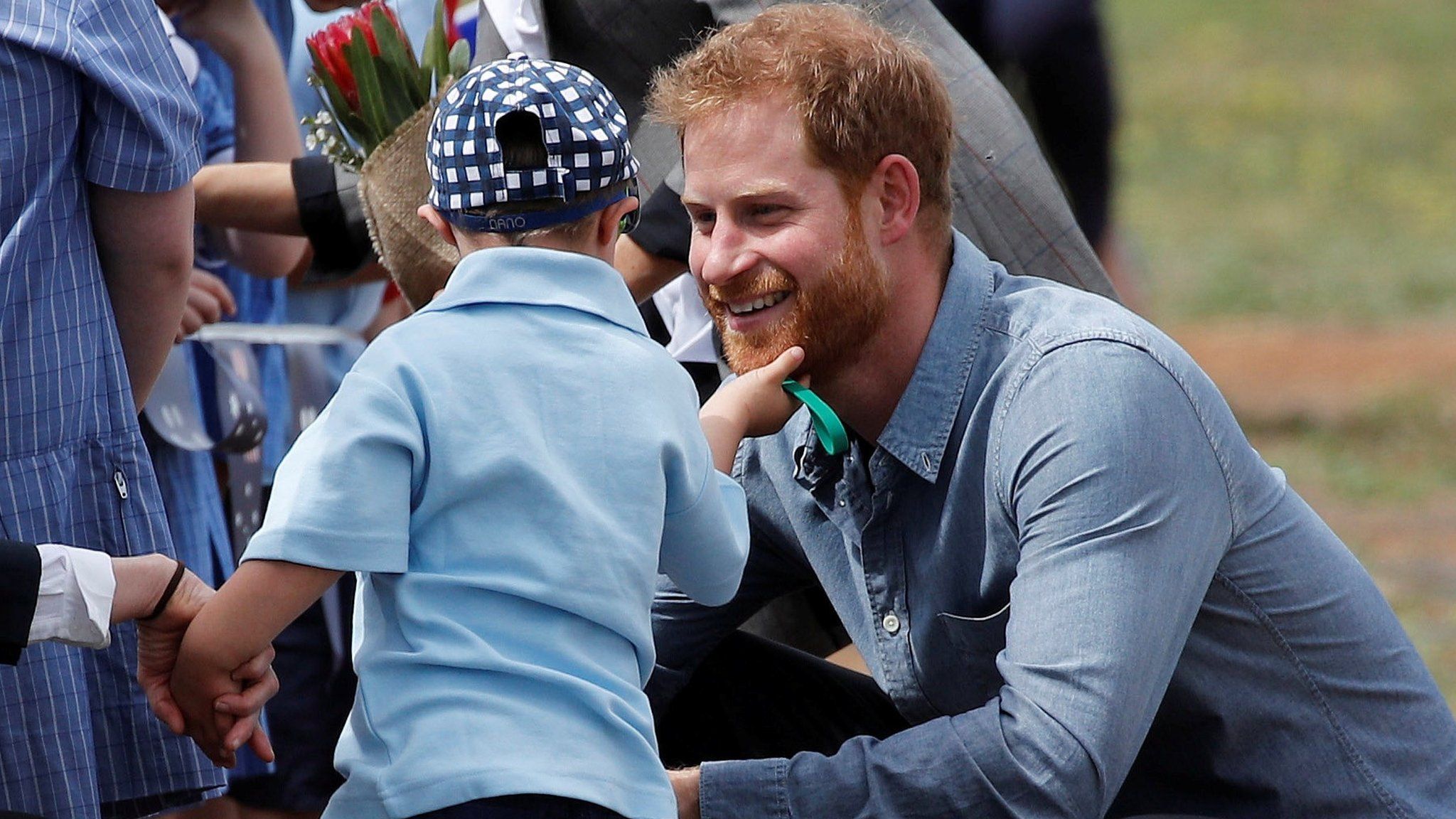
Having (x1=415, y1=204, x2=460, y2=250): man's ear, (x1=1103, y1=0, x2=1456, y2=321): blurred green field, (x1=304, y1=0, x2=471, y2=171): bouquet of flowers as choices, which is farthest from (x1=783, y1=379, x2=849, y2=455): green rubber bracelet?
(x1=1103, y1=0, x2=1456, y2=321): blurred green field

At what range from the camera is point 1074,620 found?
2230 millimetres

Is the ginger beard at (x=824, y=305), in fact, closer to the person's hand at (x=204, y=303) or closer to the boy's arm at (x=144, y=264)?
the boy's arm at (x=144, y=264)

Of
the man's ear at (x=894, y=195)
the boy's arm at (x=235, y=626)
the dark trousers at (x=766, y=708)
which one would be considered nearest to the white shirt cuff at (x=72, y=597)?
the boy's arm at (x=235, y=626)

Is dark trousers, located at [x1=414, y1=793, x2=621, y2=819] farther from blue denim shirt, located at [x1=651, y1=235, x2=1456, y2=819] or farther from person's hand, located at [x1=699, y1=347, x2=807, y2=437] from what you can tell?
person's hand, located at [x1=699, y1=347, x2=807, y2=437]

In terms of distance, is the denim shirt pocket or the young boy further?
the denim shirt pocket

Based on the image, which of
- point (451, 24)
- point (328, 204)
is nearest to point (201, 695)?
point (328, 204)

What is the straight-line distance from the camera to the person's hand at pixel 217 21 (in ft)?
11.4

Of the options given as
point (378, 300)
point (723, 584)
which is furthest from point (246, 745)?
point (723, 584)

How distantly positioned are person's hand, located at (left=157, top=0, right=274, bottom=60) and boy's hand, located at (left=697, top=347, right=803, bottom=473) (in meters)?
1.55

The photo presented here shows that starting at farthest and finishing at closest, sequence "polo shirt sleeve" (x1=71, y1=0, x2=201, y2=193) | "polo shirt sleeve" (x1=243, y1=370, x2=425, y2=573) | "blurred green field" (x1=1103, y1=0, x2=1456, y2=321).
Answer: "blurred green field" (x1=1103, y1=0, x2=1456, y2=321), "polo shirt sleeve" (x1=71, y1=0, x2=201, y2=193), "polo shirt sleeve" (x1=243, y1=370, x2=425, y2=573)

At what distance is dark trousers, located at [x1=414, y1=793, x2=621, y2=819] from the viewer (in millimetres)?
1966

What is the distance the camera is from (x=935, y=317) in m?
2.53

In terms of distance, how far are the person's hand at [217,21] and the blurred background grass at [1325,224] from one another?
2200 millimetres

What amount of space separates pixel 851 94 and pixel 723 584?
0.67 meters
